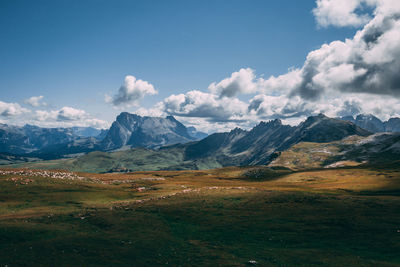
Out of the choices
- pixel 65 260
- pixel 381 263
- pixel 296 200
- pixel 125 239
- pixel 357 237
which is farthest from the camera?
pixel 296 200

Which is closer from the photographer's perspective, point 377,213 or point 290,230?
point 290,230

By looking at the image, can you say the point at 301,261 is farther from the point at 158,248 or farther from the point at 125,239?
the point at 125,239

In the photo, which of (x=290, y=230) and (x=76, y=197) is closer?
(x=290, y=230)

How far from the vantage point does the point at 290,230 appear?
3872 cm

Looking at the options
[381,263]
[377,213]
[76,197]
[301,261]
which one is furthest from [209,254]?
[76,197]

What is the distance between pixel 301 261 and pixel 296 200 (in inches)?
1291

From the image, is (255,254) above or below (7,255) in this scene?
below

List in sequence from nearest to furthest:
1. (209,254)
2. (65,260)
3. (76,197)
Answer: (65,260) → (209,254) → (76,197)

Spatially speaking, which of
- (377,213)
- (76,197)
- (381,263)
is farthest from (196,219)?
(76,197)

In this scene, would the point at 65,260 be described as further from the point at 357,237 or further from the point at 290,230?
the point at 357,237

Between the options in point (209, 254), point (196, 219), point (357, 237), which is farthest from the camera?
point (196, 219)

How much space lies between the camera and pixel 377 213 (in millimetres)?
45531

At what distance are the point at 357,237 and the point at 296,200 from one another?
22769 mm

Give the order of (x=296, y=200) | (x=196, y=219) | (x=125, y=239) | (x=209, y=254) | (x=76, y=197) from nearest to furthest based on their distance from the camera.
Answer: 1. (x=209, y=254)
2. (x=125, y=239)
3. (x=196, y=219)
4. (x=296, y=200)
5. (x=76, y=197)
